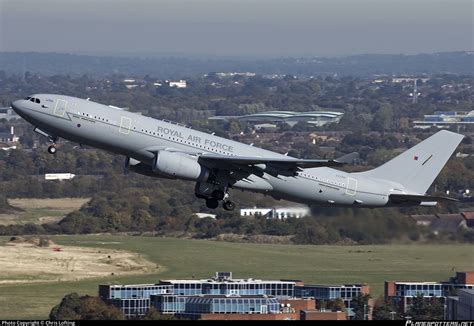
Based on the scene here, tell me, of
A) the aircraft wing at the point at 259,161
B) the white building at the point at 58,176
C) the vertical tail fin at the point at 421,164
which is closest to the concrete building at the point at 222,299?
the vertical tail fin at the point at 421,164

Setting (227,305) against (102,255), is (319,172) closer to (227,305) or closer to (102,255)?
(227,305)

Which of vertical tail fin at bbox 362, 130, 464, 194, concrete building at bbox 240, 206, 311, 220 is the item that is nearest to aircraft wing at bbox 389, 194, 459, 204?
vertical tail fin at bbox 362, 130, 464, 194

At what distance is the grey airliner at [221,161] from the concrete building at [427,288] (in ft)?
44.7

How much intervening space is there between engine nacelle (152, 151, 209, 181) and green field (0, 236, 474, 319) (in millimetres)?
15570

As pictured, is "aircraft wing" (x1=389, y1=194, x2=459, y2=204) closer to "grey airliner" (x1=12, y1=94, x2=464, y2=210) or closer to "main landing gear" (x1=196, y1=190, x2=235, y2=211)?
"grey airliner" (x1=12, y1=94, x2=464, y2=210)

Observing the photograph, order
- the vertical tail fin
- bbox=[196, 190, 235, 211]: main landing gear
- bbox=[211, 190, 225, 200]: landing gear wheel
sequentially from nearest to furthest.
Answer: bbox=[196, 190, 235, 211]: main landing gear < bbox=[211, 190, 225, 200]: landing gear wheel < the vertical tail fin

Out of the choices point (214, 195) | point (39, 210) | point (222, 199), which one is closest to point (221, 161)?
point (214, 195)

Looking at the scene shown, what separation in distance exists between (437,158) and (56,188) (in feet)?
249

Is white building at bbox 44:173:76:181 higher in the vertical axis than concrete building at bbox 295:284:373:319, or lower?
higher

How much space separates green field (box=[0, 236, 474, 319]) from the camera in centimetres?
8431

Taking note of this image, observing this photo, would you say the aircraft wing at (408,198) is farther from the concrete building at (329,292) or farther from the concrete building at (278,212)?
the concrete building at (329,292)

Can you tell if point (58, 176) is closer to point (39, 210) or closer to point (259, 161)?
point (39, 210)

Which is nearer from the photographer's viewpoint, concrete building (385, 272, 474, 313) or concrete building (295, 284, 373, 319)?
concrete building (385, 272, 474, 313)

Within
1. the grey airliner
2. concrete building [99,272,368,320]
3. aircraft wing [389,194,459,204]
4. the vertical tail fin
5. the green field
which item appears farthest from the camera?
the green field
